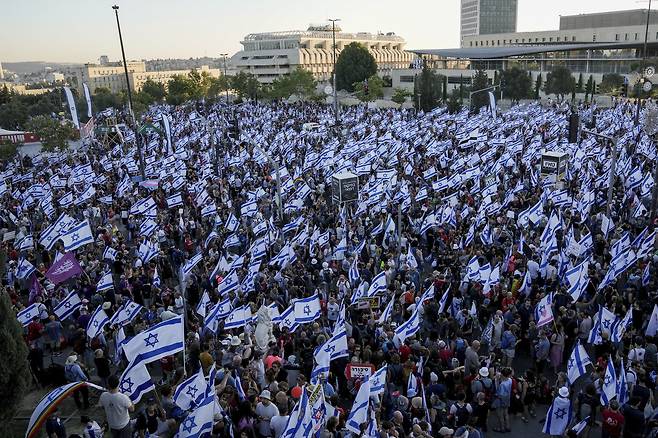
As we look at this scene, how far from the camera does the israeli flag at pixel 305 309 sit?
12.0m

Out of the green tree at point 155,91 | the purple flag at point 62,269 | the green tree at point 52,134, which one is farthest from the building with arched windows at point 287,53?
the purple flag at point 62,269

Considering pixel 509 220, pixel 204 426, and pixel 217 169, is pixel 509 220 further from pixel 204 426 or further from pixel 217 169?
pixel 217 169

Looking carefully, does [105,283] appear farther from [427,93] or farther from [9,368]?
[427,93]

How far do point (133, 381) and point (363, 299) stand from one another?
5.92 meters

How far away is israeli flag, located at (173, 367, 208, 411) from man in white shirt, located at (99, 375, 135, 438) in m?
0.72

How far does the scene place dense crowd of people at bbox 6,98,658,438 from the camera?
29.6ft

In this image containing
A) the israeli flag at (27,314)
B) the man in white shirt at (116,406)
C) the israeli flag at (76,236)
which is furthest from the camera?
the israeli flag at (76,236)

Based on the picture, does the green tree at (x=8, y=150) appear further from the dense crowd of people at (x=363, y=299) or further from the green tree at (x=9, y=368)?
the green tree at (x=9, y=368)

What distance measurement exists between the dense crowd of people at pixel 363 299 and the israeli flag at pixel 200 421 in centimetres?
4

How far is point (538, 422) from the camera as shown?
10.2 m

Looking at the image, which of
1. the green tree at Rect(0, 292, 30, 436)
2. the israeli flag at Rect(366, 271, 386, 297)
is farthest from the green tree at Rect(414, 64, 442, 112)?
the green tree at Rect(0, 292, 30, 436)

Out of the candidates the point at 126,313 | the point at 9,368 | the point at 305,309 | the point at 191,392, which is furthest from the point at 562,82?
the point at 9,368

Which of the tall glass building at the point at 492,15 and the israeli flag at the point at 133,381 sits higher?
the tall glass building at the point at 492,15

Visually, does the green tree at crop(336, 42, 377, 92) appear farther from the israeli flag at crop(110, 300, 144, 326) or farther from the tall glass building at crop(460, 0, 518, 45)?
the tall glass building at crop(460, 0, 518, 45)
